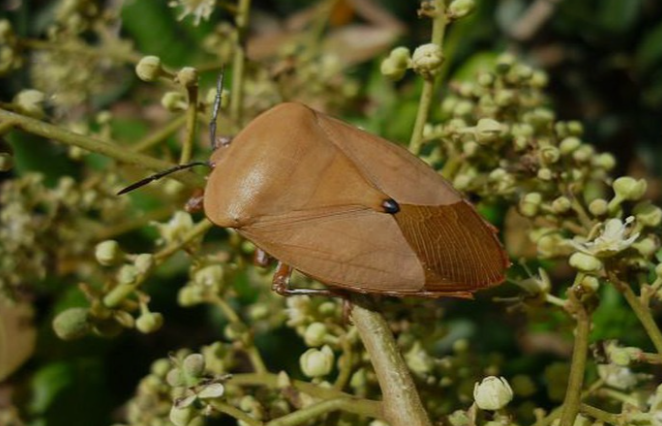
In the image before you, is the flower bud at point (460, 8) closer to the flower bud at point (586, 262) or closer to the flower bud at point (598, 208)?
the flower bud at point (598, 208)

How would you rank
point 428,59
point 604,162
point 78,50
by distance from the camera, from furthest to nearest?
1. point 78,50
2. point 604,162
3. point 428,59

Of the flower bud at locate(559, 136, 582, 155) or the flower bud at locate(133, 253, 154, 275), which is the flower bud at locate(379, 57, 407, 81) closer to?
the flower bud at locate(559, 136, 582, 155)

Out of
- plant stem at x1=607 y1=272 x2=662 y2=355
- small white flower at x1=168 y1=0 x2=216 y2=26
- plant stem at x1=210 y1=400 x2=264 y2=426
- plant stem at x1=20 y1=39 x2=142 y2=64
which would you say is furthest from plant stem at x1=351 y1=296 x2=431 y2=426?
plant stem at x1=20 y1=39 x2=142 y2=64

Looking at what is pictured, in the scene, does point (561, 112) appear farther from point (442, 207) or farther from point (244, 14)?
point (442, 207)

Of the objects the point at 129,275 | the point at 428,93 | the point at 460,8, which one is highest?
the point at 460,8

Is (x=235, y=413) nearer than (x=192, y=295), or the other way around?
(x=235, y=413)

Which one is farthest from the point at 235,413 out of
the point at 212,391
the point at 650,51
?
the point at 650,51

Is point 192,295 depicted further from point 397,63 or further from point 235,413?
point 397,63
